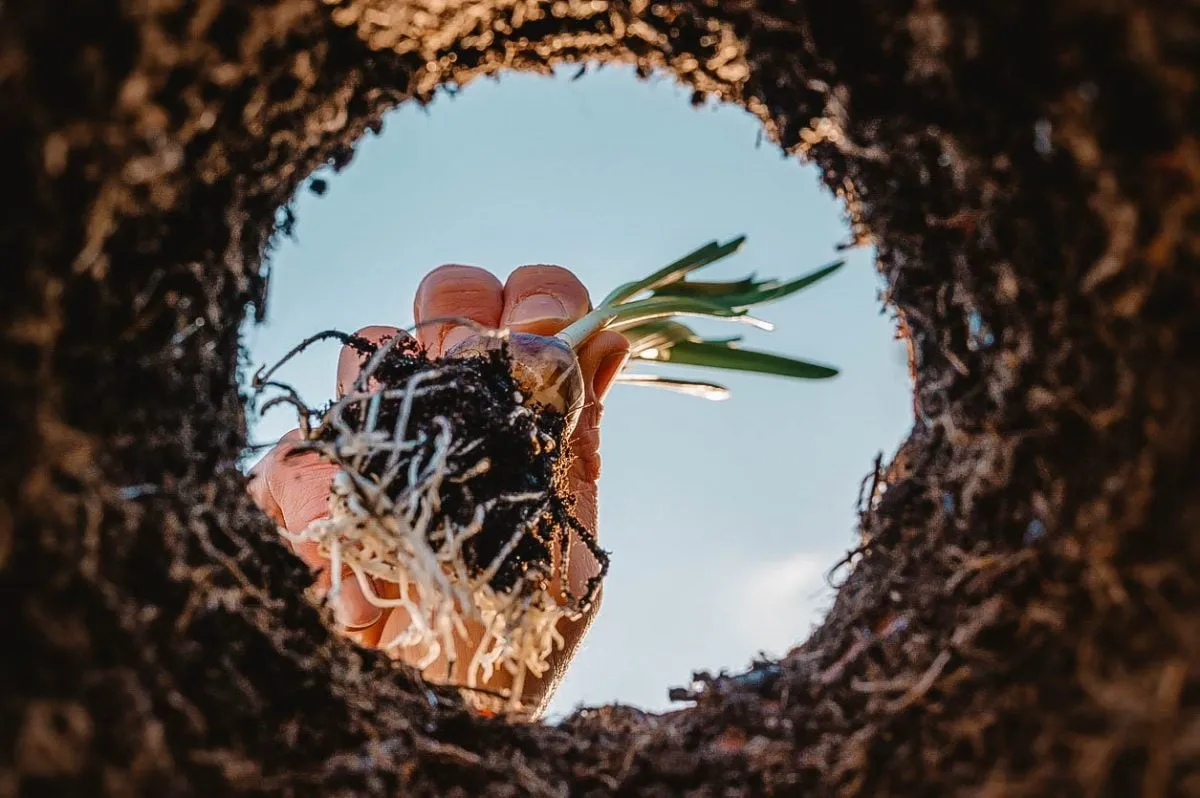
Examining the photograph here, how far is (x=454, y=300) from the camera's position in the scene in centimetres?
152

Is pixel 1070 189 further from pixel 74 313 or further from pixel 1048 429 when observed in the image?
pixel 74 313

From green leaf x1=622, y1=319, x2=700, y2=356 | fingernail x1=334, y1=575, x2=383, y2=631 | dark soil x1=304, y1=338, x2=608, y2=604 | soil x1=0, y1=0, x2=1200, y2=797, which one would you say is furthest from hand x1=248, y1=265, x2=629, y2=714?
soil x1=0, y1=0, x2=1200, y2=797

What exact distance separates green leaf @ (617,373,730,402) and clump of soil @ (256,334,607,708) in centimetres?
55

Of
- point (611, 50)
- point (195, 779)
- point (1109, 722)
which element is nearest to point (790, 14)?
point (611, 50)

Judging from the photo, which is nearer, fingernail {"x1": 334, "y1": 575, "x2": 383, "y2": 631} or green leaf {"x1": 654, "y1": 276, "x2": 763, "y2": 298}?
fingernail {"x1": 334, "y1": 575, "x2": 383, "y2": 631}

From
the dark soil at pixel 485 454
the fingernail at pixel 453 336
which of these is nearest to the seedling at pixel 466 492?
the dark soil at pixel 485 454

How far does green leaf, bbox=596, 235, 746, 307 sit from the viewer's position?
5.03ft

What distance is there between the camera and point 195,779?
48 cm

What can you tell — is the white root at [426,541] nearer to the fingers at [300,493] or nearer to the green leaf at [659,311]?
the fingers at [300,493]

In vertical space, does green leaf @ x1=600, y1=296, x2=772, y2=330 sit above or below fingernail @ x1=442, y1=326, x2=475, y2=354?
above

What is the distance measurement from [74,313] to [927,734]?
593 mm

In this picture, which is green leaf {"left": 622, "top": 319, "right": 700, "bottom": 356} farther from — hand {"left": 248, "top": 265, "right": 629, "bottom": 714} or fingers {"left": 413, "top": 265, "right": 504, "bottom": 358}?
fingers {"left": 413, "top": 265, "right": 504, "bottom": 358}

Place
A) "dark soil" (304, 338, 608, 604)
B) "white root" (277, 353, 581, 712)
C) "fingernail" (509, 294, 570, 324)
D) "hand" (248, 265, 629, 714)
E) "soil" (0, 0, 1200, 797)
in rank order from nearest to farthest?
"soil" (0, 0, 1200, 797) → "white root" (277, 353, 581, 712) → "dark soil" (304, 338, 608, 604) → "hand" (248, 265, 629, 714) → "fingernail" (509, 294, 570, 324)

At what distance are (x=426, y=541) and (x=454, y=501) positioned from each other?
101 millimetres
